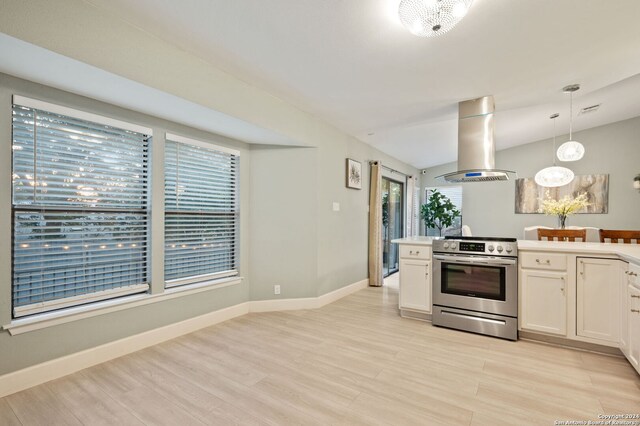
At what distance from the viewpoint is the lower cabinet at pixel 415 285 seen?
11.2 ft

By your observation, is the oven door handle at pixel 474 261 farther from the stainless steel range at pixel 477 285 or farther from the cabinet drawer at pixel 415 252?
the cabinet drawer at pixel 415 252

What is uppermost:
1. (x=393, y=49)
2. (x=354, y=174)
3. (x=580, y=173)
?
(x=393, y=49)

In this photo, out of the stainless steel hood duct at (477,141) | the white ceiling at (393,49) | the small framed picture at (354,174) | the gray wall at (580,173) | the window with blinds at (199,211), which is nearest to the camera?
the white ceiling at (393,49)

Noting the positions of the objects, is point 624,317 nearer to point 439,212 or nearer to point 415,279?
point 415,279

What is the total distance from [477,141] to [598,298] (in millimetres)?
1876

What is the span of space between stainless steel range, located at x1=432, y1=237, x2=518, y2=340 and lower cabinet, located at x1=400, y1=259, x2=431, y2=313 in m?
0.10

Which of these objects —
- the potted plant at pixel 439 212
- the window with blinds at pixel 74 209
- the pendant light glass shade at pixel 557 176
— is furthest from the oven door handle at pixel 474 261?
the potted plant at pixel 439 212

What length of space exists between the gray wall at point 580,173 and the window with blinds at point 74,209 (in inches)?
269

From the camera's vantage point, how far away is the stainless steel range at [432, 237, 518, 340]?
2920mm

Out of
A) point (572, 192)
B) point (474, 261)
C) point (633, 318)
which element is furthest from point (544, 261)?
point (572, 192)

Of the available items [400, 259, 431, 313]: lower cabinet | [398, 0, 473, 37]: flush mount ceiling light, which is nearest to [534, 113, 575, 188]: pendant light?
[400, 259, 431, 313]: lower cabinet

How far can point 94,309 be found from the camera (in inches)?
94.7

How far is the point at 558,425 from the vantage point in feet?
5.56

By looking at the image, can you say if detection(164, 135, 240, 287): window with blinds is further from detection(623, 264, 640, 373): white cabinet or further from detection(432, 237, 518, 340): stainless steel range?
detection(623, 264, 640, 373): white cabinet
